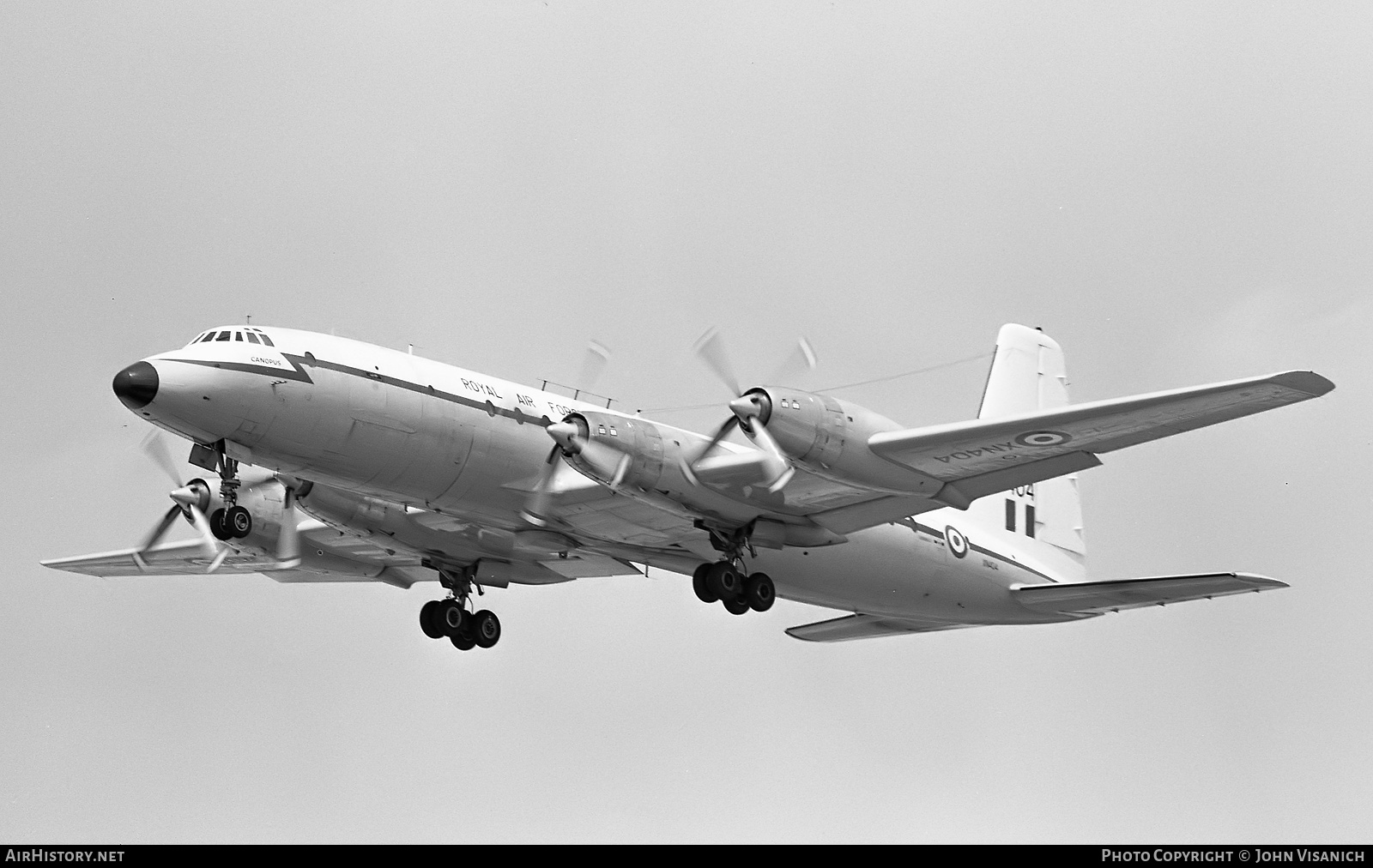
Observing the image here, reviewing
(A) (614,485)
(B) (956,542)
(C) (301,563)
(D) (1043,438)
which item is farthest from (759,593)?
(C) (301,563)

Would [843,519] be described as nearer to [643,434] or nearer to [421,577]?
[643,434]

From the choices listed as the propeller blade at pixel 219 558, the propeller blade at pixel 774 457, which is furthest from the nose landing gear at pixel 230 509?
the propeller blade at pixel 774 457

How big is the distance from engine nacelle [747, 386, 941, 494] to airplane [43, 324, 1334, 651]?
3 centimetres

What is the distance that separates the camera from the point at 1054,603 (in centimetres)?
2895

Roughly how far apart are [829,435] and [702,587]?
386 cm

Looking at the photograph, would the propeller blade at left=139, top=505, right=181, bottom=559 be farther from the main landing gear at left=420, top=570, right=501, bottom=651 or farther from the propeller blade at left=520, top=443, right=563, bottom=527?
the propeller blade at left=520, top=443, right=563, bottom=527

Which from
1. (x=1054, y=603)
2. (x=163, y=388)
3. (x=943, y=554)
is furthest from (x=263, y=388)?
(x=1054, y=603)

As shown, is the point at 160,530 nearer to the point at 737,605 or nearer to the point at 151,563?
the point at 151,563

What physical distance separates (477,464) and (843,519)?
6.16 m

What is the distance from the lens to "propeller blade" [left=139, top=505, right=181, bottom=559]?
93.1 ft

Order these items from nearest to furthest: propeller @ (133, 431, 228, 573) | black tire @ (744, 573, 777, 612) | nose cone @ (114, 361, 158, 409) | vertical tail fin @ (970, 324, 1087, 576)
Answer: nose cone @ (114, 361, 158, 409)
black tire @ (744, 573, 777, 612)
propeller @ (133, 431, 228, 573)
vertical tail fin @ (970, 324, 1087, 576)

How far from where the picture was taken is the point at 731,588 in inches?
1005

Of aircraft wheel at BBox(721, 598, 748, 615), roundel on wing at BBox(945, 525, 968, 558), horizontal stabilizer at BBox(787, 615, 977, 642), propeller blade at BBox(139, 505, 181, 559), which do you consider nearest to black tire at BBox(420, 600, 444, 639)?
propeller blade at BBox(139, 505, 181, 559)

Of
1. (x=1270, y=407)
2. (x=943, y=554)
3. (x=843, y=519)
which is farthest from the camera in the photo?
(x=943, y=554)
